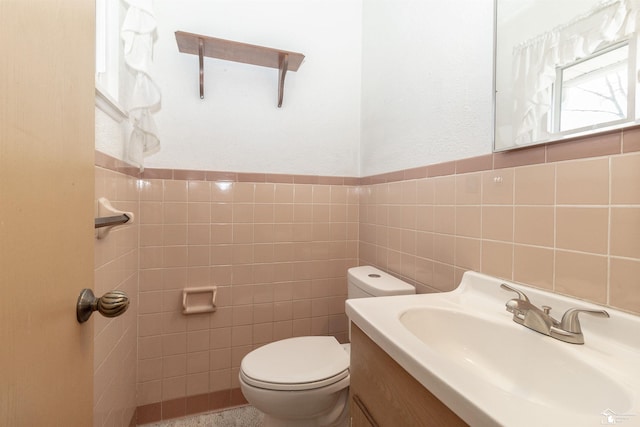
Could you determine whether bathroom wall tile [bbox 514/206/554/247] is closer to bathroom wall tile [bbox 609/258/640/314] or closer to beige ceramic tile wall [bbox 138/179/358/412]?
bathroom wall tile [bbox 609/258/640/314]

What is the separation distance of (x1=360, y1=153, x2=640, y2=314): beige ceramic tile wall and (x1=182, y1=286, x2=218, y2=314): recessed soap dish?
1.04 metres

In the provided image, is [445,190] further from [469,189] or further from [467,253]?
[467,253]

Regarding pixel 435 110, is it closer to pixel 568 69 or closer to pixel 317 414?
pixel 568 69

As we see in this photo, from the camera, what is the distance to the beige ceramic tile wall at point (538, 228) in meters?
0.60

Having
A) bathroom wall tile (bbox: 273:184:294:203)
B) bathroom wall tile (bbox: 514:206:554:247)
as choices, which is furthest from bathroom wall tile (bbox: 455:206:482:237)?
bathroom wall tile (bbox: 273:184:294:203)

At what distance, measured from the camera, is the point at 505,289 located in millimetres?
801

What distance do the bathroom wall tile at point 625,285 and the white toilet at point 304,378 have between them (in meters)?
0.65

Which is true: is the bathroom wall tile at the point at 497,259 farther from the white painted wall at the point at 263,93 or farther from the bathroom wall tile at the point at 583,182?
the white painted wall at the point at 263,93

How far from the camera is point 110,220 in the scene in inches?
31.2

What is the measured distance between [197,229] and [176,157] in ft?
1.32

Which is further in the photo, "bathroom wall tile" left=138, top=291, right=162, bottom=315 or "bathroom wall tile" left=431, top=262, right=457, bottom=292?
"bathroom wall tile" left=138, top=291, right=162, bottom=315

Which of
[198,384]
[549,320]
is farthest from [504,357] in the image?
[198,384]

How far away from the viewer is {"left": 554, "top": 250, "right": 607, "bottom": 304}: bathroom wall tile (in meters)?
0.63

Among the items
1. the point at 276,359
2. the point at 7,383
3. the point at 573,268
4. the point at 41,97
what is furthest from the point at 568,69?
the point at 276,359
